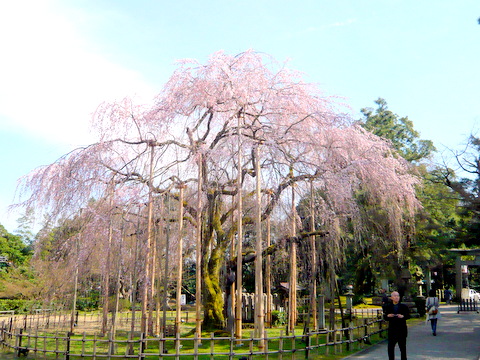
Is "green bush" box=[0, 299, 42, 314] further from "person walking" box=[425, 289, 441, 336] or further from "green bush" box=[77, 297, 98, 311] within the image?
"person walking" box=[425, 289, 441, 336]

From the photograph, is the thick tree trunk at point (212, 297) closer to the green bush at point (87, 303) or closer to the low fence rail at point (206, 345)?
the low fence rail at point (206, 345)

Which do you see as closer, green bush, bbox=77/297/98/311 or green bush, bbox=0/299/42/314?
green bush, bbox=0/299/42/314

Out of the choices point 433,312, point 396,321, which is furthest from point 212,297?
point 396,321

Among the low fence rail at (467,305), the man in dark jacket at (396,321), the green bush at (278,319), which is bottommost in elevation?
the green bush at (278,319)

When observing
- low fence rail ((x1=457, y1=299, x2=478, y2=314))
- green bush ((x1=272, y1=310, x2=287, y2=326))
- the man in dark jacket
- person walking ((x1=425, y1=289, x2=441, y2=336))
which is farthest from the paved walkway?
low fence rail ((x1=457, y1=299, x2=478, y2=314))

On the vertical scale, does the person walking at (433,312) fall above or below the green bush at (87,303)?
above

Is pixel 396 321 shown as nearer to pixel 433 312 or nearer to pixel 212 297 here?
pixel 433 312

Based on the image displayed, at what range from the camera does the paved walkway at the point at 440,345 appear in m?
12.0

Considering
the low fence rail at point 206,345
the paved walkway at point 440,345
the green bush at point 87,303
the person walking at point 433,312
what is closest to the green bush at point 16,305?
the green bush at point 87,303

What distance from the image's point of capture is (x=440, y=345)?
1384 cm

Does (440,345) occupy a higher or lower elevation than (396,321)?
lower

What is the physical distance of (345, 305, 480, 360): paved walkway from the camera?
12.0 m

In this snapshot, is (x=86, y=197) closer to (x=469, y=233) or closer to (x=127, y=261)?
(x=127, y=261)

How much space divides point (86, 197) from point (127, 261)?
7.33 metres
